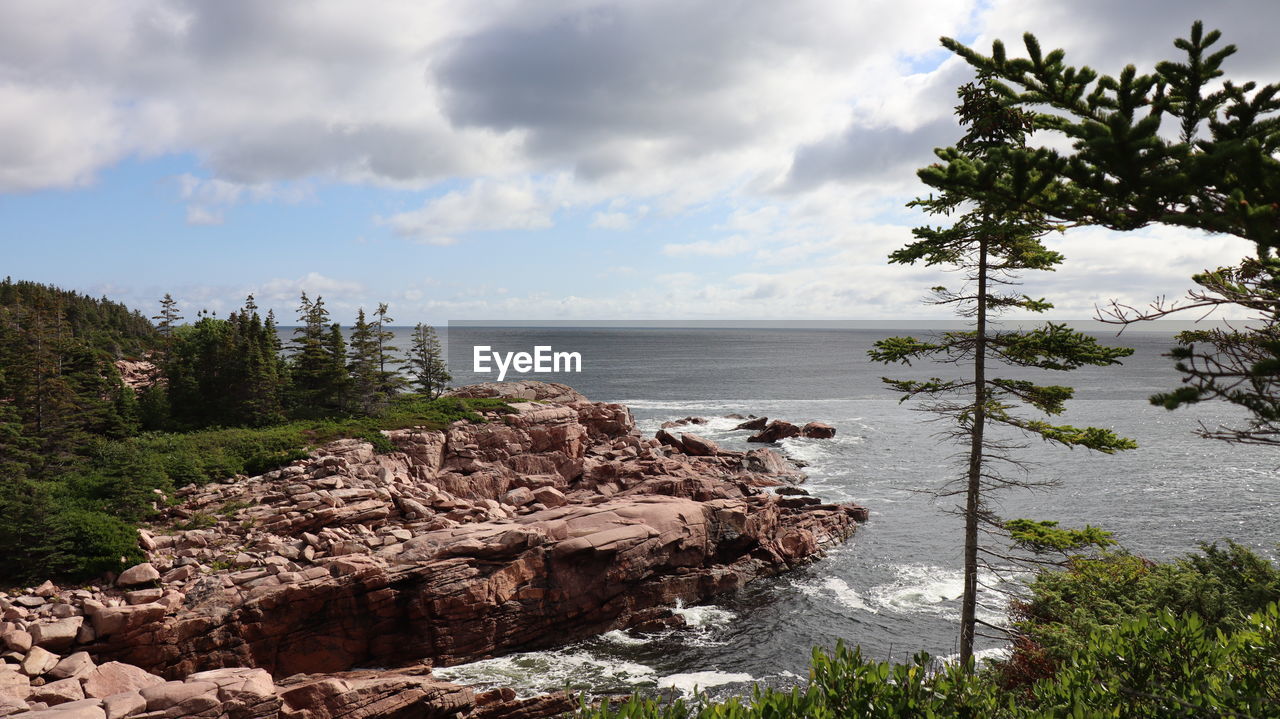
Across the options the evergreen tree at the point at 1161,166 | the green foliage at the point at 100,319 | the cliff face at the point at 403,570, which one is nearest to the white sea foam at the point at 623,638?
the cliff face at the point at 403,570

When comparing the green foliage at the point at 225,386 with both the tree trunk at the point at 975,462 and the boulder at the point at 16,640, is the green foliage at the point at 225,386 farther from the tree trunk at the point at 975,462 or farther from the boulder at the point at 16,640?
the tree trunk at the point at 975,462

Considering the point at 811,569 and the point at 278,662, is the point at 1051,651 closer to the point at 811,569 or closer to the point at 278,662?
the point at 811,569

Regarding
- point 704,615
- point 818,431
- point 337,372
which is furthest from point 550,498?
point 818,431

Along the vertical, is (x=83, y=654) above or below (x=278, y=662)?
above

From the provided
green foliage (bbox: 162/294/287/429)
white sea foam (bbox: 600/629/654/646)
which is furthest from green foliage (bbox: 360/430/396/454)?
white sea foam (bbox: 600/629/654/646)

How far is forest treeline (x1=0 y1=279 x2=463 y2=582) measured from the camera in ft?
59.0

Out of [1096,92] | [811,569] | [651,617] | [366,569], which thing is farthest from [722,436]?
[1096,92]

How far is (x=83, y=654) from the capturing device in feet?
49.0

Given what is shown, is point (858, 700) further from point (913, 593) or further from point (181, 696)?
point (913, 593)

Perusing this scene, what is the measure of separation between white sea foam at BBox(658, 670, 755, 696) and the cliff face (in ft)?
11.5

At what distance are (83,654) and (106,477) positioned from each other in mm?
8904

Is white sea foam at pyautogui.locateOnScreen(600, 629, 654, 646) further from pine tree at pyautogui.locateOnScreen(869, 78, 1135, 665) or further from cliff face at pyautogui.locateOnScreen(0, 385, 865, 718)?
pine tree at pyautogui.locateOnScreen(869, 78, 1135, 665)

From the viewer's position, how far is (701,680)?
19.5 metres

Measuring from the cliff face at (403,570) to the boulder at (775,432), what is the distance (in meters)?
22.7
